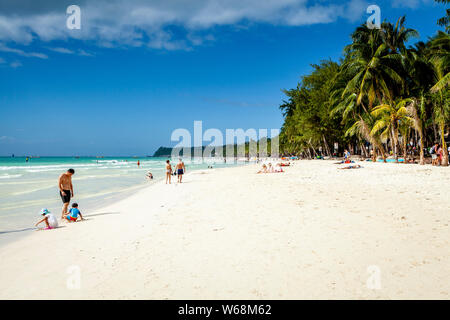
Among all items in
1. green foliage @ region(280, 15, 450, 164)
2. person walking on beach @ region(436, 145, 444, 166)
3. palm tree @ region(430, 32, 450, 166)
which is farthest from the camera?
green foliage @ region(280, 15, 450, 164)

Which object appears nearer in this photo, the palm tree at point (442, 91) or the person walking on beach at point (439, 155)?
the palm tree at point (442, 91)

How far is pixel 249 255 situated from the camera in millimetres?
3934

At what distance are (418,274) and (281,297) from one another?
1.80 m

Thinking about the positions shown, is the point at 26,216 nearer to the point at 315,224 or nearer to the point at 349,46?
the point at 315,224

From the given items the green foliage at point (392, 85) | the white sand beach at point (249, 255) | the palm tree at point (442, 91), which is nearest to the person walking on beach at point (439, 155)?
the palm tree at point (442, 91)

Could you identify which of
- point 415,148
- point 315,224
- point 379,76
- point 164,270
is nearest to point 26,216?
point 164,270

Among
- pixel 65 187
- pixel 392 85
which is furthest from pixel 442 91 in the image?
pixel 65 187

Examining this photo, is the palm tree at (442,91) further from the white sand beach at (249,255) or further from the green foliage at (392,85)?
the white sand beach at (249,255)

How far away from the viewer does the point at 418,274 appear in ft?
10.4

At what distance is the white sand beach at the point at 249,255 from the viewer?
9.90 ft

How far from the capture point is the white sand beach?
302cm

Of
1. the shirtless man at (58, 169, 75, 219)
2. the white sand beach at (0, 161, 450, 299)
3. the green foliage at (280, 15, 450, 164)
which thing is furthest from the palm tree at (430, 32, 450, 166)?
the shirtless man at (58, 169, 75, 219)

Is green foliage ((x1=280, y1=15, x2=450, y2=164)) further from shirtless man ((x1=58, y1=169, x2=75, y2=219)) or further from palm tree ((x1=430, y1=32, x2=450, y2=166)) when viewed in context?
shirtless man ((x1=58, y1=169, x2=75, y2=219))

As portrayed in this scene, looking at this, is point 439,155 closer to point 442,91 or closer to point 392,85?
point 442,91
